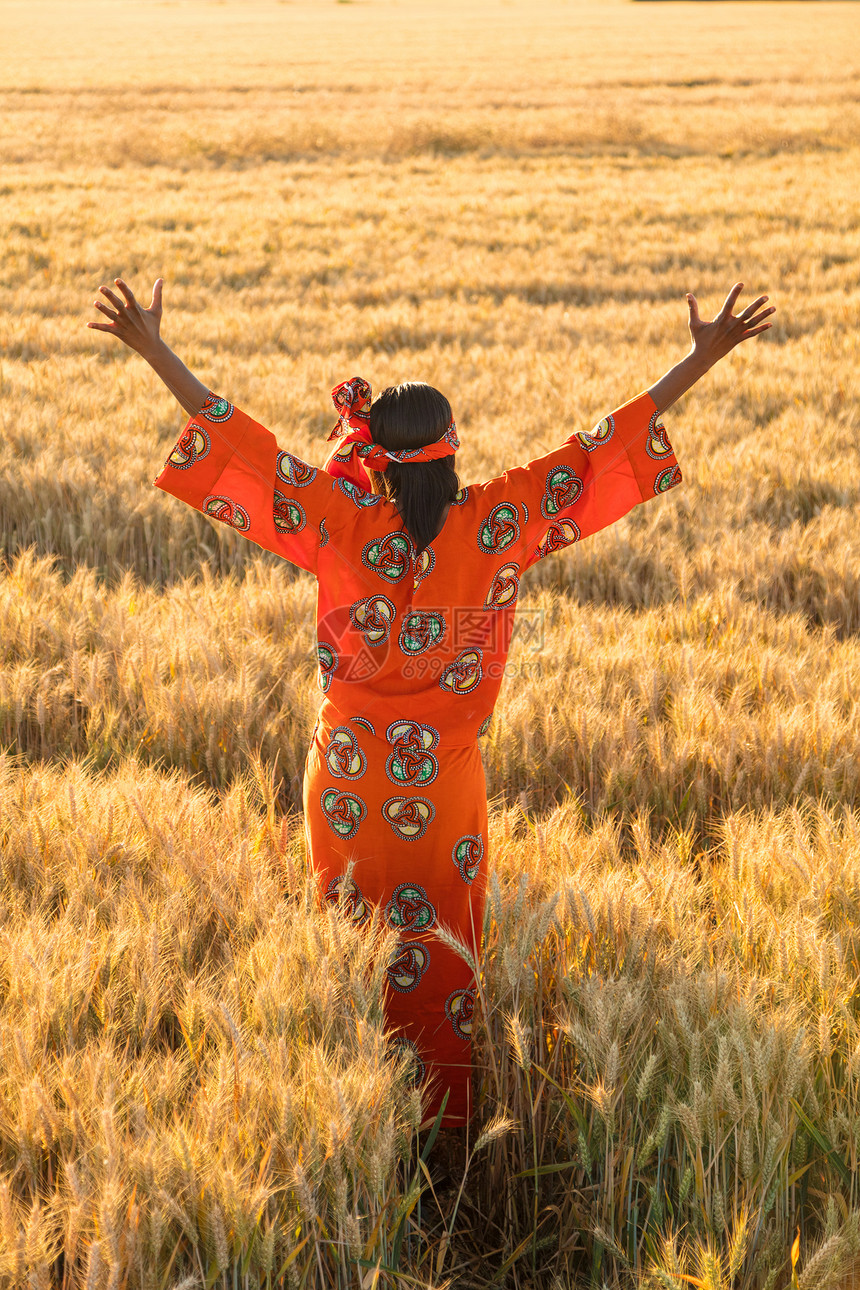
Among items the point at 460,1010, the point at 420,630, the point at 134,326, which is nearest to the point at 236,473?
the point at 134,326

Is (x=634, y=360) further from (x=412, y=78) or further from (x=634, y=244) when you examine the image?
(x=412, y=78)

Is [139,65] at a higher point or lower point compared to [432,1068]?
higher

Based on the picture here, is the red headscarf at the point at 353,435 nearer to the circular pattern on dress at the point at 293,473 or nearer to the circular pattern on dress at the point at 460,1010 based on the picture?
the circular pattern on dress at the point at 293,473

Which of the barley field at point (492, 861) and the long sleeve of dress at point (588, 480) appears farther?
the long sleeve of dress at point (588, 480)

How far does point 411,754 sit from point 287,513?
1.52 feet

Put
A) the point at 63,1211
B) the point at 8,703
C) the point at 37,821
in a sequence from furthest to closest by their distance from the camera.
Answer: the point at 8,703 → the point at 37,821 → the point at 63,1211

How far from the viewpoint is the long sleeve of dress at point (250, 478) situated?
1601 mm

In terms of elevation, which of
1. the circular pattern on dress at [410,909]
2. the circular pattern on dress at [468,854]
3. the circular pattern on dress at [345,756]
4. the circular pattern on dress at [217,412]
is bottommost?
the circular pattern on dress at [410,909]

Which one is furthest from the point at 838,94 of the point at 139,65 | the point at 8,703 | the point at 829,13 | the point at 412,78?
the point at 829,13

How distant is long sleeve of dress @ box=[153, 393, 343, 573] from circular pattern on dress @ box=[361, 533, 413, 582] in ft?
0.25

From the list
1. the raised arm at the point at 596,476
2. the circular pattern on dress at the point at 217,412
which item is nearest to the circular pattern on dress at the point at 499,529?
the raised arm at the point at 596,476

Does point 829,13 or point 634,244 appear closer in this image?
point 634,244

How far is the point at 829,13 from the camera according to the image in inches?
2864

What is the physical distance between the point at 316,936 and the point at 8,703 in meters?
1.66
